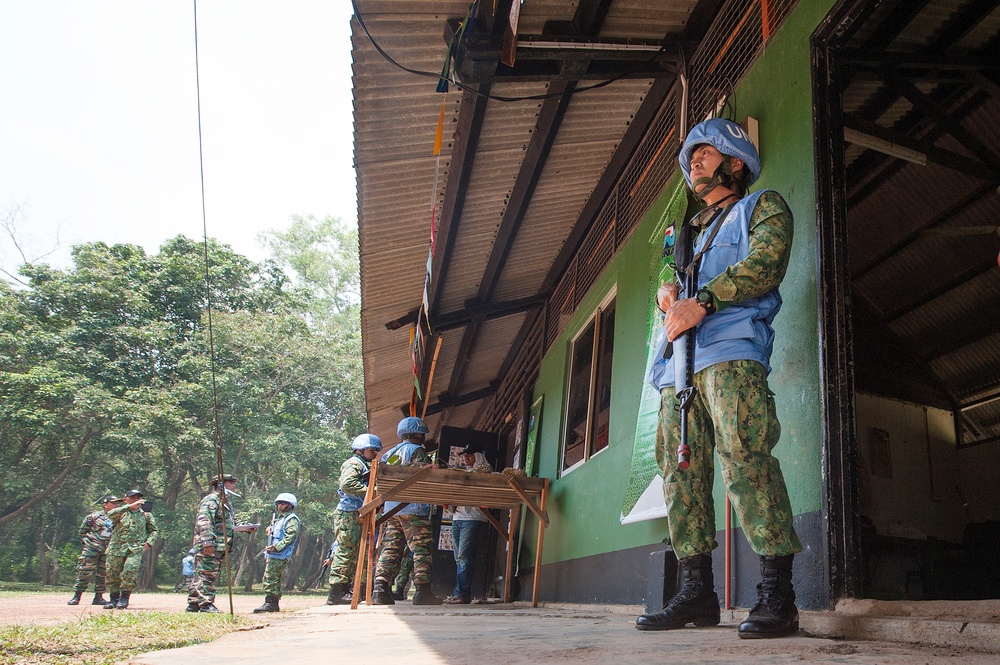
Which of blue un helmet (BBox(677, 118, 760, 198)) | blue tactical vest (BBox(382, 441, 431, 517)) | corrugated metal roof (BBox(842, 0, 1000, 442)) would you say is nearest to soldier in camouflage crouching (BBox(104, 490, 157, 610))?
blue tactical vest (BBox(382, 441, 431, 517))

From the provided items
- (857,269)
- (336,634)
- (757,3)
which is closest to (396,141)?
(757,3)

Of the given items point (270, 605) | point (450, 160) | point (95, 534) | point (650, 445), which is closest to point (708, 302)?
point (650, 445)

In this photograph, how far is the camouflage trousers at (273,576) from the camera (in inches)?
309

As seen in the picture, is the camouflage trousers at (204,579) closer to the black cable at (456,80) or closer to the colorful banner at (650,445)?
the colorful banner at (650,445)

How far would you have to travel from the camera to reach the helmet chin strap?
272 centimetres

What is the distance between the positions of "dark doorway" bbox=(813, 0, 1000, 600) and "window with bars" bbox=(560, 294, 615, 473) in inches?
78.2

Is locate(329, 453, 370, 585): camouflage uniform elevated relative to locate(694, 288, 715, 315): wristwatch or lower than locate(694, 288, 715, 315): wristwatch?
lower

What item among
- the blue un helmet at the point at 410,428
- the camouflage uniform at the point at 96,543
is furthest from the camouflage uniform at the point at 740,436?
the camouflage uniform at the point at 96,543

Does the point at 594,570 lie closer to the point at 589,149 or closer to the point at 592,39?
the point at 589,149

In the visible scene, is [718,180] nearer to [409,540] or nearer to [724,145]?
[724,145]

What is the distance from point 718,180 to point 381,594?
5791 millimetres

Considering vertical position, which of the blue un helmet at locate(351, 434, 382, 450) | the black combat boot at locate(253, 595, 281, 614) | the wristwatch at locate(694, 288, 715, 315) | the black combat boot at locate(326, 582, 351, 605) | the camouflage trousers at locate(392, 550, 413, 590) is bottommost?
the black combat boot at locate(253, 595, 281, 614)

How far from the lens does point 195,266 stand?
29.5 metres

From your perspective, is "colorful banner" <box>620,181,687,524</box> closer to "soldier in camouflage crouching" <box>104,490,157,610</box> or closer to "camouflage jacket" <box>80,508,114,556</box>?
"soldier in camouflage crouching" <box>104,490,157,610</box>
